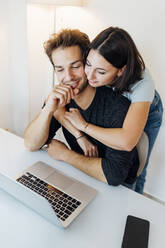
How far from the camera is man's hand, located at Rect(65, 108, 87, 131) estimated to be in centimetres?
98

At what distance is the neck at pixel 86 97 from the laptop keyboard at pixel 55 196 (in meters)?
0.42

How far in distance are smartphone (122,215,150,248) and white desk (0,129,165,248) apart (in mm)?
23

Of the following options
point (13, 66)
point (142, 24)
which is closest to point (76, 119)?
point (142, 24)

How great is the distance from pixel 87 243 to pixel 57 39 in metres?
0.82

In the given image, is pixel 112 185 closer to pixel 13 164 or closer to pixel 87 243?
pixel 87 243

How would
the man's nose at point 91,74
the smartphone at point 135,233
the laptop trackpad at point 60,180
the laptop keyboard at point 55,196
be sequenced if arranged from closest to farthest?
the smartphone at point 135,233, the laptop keyboard at point 55,196, the laptop trackpad at point 60,180, the man's nose at point 91,74

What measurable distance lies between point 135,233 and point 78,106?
0.63 metres

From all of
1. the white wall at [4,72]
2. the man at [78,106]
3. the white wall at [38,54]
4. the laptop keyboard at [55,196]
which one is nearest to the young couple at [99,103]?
the man at [78,106]

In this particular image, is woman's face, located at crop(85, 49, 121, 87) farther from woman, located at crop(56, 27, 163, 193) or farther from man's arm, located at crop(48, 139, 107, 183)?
man's arm, located at crop(48, 139, 107, 183)

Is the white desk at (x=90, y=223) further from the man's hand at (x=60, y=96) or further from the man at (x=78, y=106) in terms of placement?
the man's hand at (x=60, y=96)

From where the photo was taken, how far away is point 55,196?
0.78 meters

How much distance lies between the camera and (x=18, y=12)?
1834 mm

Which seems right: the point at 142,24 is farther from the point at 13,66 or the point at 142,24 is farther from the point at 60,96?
the point at 13,66

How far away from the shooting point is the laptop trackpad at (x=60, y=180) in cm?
83
